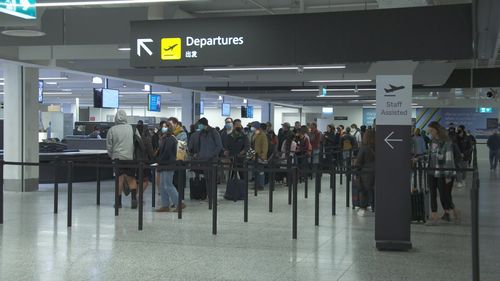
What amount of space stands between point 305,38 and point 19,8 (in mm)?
3366

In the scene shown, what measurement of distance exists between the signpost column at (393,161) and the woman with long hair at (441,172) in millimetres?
2529

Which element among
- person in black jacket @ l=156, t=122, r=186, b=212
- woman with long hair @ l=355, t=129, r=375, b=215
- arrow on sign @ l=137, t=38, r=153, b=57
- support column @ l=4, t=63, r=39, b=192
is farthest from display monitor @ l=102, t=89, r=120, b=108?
arrow on sign @ l=137, t=38, r=153, b=57

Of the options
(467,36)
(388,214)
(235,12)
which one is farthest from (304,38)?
(235,12)

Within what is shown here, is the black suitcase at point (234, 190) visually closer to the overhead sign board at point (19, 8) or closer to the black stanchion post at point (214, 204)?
the black stanchion post at point (214, 204)

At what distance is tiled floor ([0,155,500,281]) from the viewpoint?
6.24 m

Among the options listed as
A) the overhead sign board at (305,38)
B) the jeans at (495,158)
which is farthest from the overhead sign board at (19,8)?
the jeans at (495,158)

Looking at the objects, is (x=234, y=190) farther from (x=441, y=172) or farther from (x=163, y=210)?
(x=441, y=172)

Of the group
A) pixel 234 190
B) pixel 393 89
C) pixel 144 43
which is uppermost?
pixel 144 43

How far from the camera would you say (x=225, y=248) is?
297 inches

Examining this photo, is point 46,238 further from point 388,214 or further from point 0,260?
point 388,214

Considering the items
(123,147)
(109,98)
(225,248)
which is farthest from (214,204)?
(109,98)

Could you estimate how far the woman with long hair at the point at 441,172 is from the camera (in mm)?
9844

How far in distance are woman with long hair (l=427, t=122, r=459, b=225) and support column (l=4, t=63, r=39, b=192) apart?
9.71m

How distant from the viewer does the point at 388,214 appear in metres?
7.54
